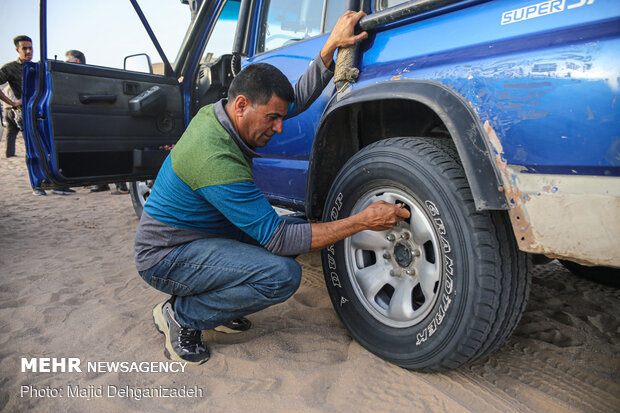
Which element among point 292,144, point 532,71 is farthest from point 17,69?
point 532,71

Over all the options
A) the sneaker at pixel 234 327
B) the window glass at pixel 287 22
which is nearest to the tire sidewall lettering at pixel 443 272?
the sneaker at pixel 234 327

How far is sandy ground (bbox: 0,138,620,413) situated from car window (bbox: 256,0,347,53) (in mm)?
1559

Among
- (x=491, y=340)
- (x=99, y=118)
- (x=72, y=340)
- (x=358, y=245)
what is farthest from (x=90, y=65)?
(x=491, y=340)

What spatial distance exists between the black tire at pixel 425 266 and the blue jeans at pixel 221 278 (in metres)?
0.31

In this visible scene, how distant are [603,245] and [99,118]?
3.27 m

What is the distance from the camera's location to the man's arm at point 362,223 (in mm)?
1689

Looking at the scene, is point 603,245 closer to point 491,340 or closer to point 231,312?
point 491,340

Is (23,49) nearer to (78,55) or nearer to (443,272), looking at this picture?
(78,55)

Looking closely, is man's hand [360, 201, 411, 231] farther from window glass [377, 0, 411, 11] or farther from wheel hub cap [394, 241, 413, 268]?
window glass [377, 0, 411, 11]

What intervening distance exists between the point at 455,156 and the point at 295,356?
1.13 metres

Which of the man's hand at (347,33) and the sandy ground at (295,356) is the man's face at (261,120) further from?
the sandy ground at (295,356)

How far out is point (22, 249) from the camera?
360 cm

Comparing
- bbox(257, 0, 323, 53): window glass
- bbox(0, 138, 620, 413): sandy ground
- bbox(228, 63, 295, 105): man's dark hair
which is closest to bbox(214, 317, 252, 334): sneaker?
bbox(0, 138, 620, 413): sandy ground

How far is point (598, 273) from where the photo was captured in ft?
8.76
